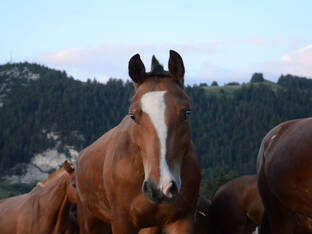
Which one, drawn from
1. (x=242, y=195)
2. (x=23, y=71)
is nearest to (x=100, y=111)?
(x=23, y=71)

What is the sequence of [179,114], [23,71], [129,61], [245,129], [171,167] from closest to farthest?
[171,167] → [179,114] → [129,61] → [245,129] → [23,71]

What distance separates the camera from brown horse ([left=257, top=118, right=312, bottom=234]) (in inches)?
212

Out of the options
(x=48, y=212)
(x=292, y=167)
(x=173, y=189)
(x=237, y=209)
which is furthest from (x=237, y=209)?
(x=173, y=189)

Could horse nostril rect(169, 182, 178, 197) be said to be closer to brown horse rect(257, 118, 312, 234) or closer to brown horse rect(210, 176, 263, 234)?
brown horse rect(257, 118, 312, 234)

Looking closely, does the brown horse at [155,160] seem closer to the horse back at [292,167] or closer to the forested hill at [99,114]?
the horse back at [292,167]

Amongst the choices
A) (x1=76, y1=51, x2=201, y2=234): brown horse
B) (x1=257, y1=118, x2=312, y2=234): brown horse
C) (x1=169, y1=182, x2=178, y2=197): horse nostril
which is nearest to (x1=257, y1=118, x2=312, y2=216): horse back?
(x1=257, y1=118, x2=312, y2=234): brown horse

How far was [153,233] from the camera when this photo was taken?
4438 mm

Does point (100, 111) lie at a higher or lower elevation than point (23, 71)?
lower

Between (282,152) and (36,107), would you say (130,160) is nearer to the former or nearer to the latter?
(282,152)

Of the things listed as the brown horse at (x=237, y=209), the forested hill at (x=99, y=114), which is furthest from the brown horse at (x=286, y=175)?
the forested hill at (x=99, y=114)

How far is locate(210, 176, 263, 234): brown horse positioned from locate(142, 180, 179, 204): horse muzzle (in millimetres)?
5240

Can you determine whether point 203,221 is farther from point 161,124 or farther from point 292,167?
point 161,124

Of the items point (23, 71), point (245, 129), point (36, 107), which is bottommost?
point (245, 129)

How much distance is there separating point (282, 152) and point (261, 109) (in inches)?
5189
